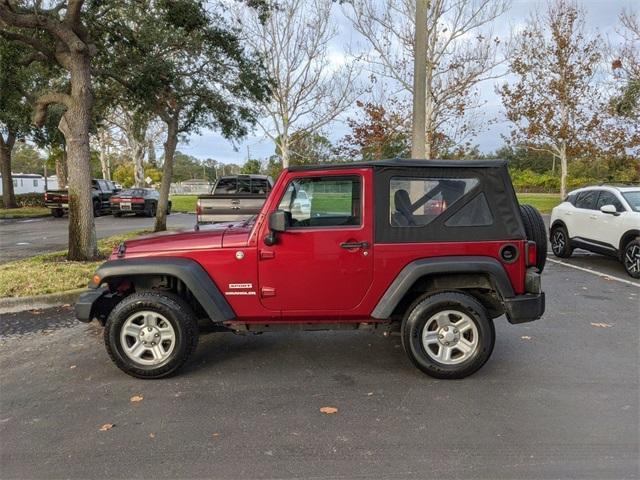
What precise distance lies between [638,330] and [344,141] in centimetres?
1970

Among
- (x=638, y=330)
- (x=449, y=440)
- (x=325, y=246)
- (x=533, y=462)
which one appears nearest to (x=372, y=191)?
(x=325, y=246)

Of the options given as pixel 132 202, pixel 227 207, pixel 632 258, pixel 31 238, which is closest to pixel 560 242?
pixel 632 258

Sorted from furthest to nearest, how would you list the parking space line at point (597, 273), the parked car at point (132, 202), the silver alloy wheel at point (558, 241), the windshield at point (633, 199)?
the parked car at point (132, 202) < the silver alloy wheel at point (558, 241) < the windshield at point (633, 199) < the parking space line at point (597, 273)

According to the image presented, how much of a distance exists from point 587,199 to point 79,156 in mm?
10144

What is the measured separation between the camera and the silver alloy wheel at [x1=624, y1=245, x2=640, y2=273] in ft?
27.6

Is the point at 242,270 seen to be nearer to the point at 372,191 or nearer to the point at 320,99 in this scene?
the point at 372,191

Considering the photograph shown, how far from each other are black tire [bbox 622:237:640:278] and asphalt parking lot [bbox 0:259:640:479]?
3.68 metres

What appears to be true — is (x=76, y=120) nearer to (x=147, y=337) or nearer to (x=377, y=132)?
(x=147, y=337)

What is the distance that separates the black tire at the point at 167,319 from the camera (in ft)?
13.7

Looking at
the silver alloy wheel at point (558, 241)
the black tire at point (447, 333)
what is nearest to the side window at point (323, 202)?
the black tire at point (447, 333)

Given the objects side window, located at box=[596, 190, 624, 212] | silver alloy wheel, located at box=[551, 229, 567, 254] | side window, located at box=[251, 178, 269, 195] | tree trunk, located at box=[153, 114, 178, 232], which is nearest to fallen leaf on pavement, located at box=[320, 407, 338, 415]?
side window, located at box=[596, 190, 624, 212]

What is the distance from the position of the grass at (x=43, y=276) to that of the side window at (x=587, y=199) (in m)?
9.64

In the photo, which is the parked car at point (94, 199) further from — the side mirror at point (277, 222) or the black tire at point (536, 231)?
the black tire at point (536, 231)

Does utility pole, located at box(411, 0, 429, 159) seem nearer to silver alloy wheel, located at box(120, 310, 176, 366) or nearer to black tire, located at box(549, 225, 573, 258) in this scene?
black tire, located at box(549, 225, 573, 258)
